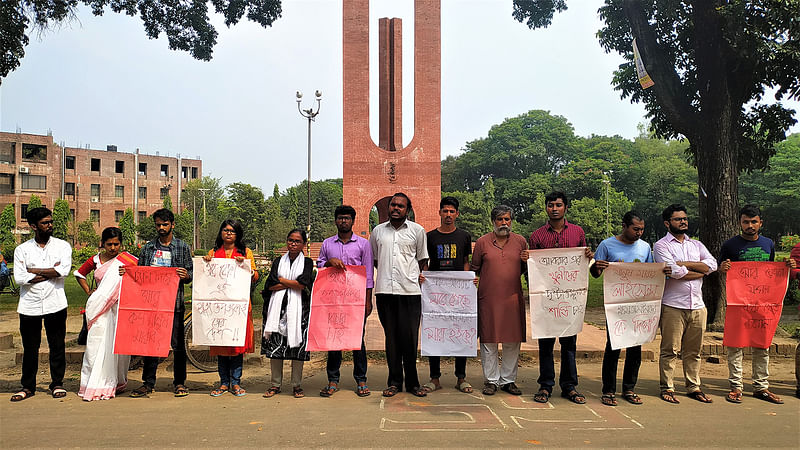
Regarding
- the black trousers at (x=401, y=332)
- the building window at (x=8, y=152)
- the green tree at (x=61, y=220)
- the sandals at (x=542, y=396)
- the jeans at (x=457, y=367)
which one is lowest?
the sandals at (x=542, y=396)

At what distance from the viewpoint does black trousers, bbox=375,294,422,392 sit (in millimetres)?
5297

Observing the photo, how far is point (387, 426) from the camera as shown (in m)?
4.30

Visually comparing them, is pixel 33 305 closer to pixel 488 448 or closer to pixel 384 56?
pixel 488 448

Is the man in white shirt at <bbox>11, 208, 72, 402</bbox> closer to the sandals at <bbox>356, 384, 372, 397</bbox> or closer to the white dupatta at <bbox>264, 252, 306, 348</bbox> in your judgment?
the white dupatta at <bbox>264, 252, 306, 348</bbox>

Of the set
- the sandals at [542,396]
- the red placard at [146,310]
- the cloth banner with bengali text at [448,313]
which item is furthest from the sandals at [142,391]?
the sandals at [542,396]

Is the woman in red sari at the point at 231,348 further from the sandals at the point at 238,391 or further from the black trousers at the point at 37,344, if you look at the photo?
the black trousers at the point at 37,344

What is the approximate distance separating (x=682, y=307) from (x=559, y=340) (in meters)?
1.19

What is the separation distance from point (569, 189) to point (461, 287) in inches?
1892

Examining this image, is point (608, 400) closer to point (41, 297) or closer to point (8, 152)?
point (41, 297)

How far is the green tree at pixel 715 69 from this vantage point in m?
9.17

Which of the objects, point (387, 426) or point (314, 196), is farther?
point (314, 196)

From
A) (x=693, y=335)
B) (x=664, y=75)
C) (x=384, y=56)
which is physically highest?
(x=384, y=56)

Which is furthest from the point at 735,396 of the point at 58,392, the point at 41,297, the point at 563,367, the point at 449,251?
the point at 41,297

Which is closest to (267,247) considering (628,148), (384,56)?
(384,56)
